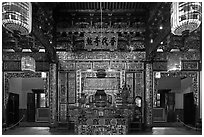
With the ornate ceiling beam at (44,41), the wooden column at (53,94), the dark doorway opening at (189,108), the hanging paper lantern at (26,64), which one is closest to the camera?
the ornate ceiling beam at (44,41)

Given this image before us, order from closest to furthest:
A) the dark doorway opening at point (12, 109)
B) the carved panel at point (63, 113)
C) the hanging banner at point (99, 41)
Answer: the hanging banner at point (99, 41) → the carved panel at point (63, 113) → the dark doorway opening at point (12, 109)

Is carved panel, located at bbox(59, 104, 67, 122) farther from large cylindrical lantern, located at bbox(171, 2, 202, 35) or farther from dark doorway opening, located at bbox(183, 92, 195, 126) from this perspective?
large cylindrical lantern, located at bbox(171, 2, 202, 35)

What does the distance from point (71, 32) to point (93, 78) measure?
55.8 inches

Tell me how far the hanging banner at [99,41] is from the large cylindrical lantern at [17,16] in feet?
11.1

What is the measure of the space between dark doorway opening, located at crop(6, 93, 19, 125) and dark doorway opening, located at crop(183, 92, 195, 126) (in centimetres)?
614

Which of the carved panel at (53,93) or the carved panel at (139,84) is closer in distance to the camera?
the carved panel at (53,93)

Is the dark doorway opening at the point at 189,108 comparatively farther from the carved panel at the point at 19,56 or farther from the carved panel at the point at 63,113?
the carved panel at the point at 19,56

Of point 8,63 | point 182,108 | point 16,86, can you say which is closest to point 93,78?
point 8,63

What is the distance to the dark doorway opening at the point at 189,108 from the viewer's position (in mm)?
10867

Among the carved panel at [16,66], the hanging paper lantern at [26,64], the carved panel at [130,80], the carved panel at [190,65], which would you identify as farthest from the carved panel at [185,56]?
the hanging paper lantern at [26,64]

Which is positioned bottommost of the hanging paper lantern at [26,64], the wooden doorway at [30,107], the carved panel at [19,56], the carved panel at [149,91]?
the wooden doorway at [30,107]

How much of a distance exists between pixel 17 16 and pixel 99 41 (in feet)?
12.7

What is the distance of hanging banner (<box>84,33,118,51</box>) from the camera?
8.07 metres

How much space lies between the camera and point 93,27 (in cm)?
869
